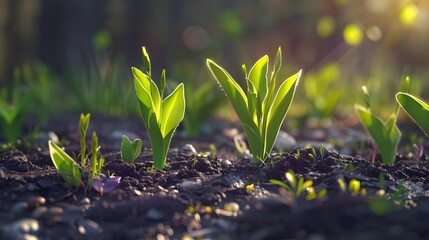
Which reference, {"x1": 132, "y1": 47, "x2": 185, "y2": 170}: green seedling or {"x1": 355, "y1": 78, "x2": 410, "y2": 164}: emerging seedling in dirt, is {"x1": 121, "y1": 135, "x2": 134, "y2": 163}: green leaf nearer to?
{"x1": 132, "y1": 47, "x2": 185, "y2": 170}: green seedling

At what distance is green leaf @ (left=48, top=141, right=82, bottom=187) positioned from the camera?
6.40ft

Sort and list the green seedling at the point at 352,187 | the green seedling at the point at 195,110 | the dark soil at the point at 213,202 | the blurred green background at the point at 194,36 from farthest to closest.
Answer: the blurred green background at the point at 194,36 < the green seedling at the point at 195,110 < the green seedling at the point at 352,187 < the dark soil at the point at 213,202

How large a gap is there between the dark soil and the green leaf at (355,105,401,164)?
0.07 m

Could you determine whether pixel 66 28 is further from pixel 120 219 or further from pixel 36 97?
pixel 120 219

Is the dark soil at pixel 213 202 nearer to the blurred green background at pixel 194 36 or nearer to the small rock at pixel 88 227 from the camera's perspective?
the small rock at pixel 88 227

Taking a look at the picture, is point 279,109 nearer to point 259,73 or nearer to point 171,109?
point 259,73

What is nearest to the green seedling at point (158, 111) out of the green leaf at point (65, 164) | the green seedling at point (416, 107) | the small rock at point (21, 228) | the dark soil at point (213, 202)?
the dark soil at point (213, 202)

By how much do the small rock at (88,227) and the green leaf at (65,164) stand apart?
0.21 meters

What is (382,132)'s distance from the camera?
7.50 feet

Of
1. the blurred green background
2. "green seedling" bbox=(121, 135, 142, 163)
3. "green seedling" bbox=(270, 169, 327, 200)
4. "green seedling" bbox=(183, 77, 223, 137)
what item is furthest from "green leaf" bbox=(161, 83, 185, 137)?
the blurred green background

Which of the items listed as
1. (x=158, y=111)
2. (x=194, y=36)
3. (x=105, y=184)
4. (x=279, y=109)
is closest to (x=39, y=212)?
(x=105, y=184)

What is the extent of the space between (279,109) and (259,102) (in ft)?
0.39

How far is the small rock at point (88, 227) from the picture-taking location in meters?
1.73

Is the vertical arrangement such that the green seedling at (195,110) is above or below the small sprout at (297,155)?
below
